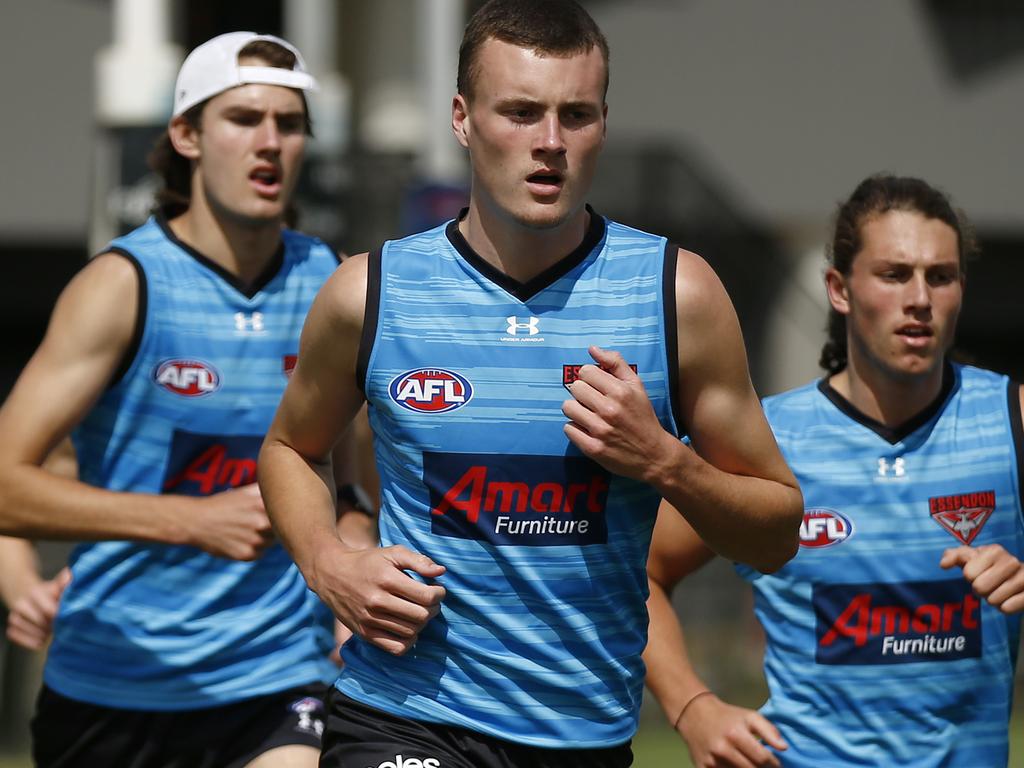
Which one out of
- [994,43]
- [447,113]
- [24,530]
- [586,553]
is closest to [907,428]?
[586,553]

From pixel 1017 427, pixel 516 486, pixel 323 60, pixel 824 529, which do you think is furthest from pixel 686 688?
pixel 323 60

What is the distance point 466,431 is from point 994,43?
595 inches

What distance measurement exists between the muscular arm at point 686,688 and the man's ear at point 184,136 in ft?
5.72

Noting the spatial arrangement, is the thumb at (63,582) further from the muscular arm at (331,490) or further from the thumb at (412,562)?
the thumb at (412,562)

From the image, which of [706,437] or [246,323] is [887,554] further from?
[246,323]

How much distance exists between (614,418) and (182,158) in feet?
8.29

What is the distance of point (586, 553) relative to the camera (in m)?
3.65

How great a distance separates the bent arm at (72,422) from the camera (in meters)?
4.52

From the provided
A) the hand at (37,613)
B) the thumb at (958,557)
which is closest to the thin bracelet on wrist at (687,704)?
the thumb at (958,557)

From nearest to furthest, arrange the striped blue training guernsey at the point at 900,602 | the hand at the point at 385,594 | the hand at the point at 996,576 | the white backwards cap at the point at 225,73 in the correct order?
the hand at the point at 385,594 → the hand at the point at 996,576 → the striped blue training guernsey at the point at 900,602 → the white backwards cap at the point at 225,73

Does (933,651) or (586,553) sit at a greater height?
(586,553)

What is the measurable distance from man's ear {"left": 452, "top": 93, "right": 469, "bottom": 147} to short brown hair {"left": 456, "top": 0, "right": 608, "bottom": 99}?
26 millimetres

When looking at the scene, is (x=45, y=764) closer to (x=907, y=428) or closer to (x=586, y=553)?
(x=586, y=553)

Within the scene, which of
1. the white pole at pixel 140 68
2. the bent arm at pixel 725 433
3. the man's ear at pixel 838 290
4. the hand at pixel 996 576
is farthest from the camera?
the white pole at pixel 140 68
